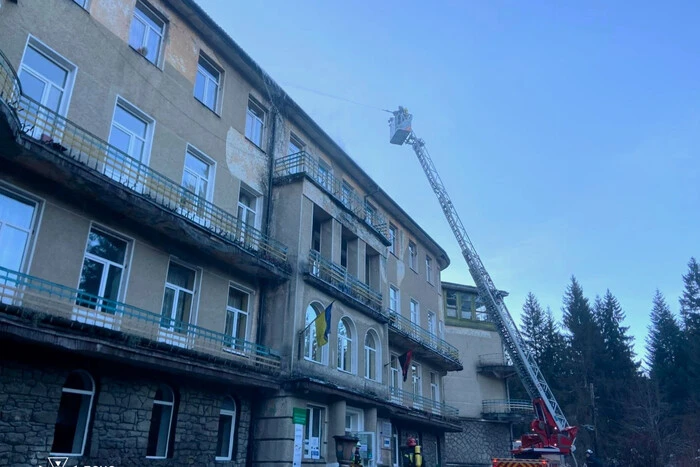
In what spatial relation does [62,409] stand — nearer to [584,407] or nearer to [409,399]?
[409,399]

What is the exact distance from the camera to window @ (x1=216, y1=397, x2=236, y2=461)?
14.7 m

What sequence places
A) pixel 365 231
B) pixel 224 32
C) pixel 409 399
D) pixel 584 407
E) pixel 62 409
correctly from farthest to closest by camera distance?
pixel 584 407
pixel 409 399
pixel 365 231
pixel 224 32
pixel 62 409

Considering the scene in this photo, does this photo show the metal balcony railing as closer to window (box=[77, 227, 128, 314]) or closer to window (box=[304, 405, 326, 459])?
window (box=[304, 405, 326, 459])

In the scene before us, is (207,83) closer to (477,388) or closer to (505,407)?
(477,388)

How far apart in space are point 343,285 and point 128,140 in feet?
29.9

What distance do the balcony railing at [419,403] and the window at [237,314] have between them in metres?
8.66

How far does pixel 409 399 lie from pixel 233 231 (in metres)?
13.9

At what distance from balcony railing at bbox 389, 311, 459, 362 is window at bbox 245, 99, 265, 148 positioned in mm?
9567

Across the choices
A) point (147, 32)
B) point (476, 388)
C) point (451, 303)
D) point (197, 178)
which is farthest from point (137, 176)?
point (476, 388)

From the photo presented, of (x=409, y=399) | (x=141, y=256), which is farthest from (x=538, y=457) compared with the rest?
(x=141, y=256)

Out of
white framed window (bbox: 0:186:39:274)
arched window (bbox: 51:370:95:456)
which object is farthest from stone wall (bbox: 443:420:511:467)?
white framed window (bbox: 0:186:39:274)

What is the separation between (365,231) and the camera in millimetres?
22469

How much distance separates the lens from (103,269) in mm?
12703

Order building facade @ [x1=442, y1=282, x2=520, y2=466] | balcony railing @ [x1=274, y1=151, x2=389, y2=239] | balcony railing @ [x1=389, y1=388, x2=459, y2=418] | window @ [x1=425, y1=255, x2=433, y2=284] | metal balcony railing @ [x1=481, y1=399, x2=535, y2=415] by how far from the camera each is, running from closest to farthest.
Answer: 1. balcony railing @ [x1=274, y1=151, x2=389, y2=239]
2. balcony railing @ [x1=389, y1=388, x2=459, y2=418]
3. window @ [x1=425, y1=255, x2=433, y2=284]
4. building facade @ [x1=442, y1=282, x2=520, y2=466]
5. metal balcony railing @ [x1=481, y1=399, x2=535, y2=415]
